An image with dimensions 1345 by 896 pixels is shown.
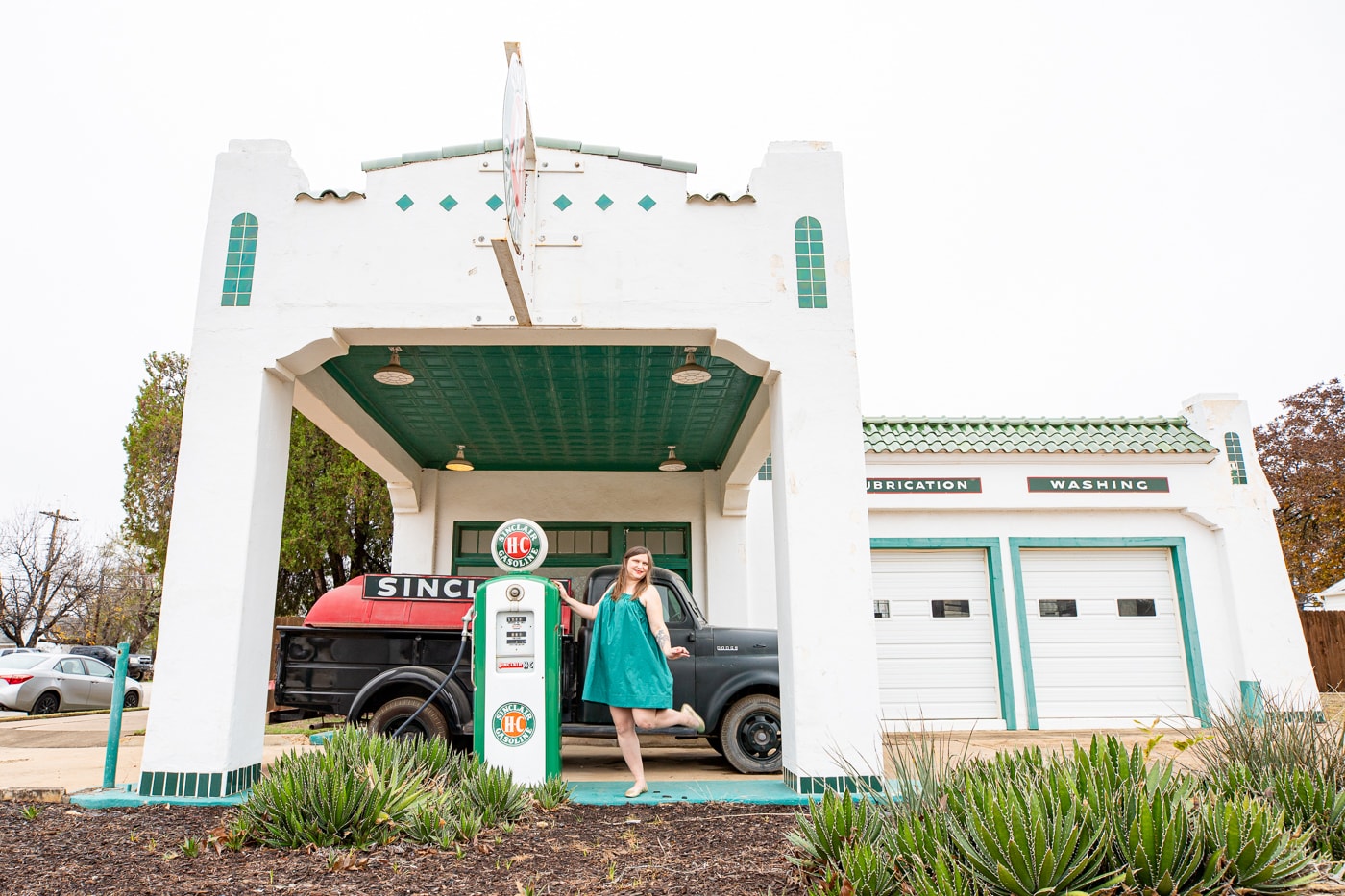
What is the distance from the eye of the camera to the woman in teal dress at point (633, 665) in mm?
6172

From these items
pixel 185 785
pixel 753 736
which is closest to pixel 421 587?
pixel 185 785

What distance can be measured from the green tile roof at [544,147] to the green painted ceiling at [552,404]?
1695mm

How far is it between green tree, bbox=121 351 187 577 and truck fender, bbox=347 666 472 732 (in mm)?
15191

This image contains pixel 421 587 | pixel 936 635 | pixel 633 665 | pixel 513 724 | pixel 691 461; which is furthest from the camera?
pixel 691 461

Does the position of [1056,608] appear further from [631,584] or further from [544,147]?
[544,147]

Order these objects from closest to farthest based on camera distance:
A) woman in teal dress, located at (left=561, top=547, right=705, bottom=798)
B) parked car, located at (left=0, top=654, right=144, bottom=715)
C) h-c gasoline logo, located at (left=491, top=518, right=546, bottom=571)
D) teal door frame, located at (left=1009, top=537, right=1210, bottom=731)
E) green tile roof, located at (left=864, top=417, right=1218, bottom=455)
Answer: woman in teal dress, located at (left=561, top=547, right=705, bottom=798), h-c gasoline logo, located at (left=491, top=518, right=546, bottom=571), teal door frame, located at (left=1009, top=537, right=1210, bottom=731), green tile roof, located at (left=864, top=417, right=1218, bottom=455), parked car, located at (left=0, top=654, right=144, bottom=715)

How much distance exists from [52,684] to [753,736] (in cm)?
1499

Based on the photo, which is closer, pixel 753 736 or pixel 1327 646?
pixel 753 736

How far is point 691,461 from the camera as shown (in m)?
12.5

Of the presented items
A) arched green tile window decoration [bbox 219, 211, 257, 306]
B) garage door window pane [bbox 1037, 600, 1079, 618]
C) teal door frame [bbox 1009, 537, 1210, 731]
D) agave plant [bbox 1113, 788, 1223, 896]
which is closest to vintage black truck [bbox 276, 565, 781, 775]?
arched green tile window decoration [bbox 219, 211, 257, 306]

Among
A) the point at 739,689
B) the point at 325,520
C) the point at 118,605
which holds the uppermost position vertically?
the point at 325,520

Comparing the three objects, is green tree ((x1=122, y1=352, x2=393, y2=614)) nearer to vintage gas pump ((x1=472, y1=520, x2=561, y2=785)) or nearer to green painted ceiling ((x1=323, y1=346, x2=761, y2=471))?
green painted ceiling ((x1=323, y1=346, x2=761, y2=471))

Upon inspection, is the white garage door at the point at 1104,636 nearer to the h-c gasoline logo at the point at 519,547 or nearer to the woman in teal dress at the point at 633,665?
the woman in teal dress at the point at 633,665

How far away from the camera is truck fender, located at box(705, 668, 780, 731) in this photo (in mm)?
7867
